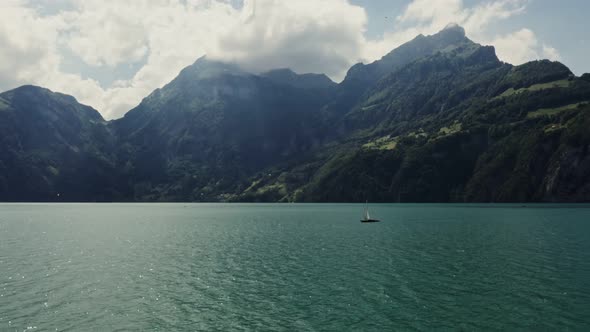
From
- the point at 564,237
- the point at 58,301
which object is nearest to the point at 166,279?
the point at 58,301

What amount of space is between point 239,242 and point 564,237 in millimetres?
79113

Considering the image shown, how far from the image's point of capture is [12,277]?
60531 mm

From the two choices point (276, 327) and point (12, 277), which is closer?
point (276, 327)

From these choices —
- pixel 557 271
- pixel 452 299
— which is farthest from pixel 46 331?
pixel 557 271

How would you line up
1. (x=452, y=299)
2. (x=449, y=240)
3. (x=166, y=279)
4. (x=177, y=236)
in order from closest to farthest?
(x=452, y=299)
(x=166, y=279)
(x=449, y=240)
(x=177, y=236)

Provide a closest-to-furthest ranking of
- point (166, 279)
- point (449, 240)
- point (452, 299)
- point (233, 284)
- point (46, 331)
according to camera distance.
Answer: point (46, 331), point (452, 299), point (233, 284), point (166, 279), point (449, 240)

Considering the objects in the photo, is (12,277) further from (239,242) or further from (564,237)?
(564,237)

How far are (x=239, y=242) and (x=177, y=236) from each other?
2711cm

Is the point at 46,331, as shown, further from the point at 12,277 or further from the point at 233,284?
the point at 12,277

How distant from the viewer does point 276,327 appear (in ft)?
124

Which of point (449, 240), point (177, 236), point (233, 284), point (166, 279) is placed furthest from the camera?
point (177, 236)

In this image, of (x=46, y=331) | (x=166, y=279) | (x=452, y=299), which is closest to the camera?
(x=46, y=331)

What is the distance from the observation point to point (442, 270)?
62562mm

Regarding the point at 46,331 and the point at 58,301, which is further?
the point at 58,301
